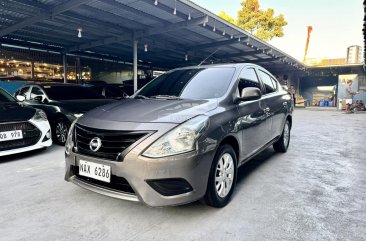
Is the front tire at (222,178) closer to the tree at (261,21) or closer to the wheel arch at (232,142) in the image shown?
the wheel arch at (232,142)

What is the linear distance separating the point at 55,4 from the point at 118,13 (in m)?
1.93

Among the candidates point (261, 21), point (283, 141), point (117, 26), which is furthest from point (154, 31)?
point (261, 21)

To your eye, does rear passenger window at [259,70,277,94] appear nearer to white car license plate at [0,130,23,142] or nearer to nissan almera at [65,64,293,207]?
nissan almera at [65,64,293,207]

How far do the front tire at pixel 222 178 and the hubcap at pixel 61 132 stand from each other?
386cm

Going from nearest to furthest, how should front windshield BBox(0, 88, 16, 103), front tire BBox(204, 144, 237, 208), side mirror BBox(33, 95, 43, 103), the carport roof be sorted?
front tire BBox(204, 144, 237, 208) → front windshield BBox(0, 88, 16, 103) → side mirror BBox(33, 95, 43, 103) → the carport roof

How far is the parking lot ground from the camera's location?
2.18 metres

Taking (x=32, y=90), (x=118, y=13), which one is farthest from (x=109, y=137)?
(x=118, y=13)

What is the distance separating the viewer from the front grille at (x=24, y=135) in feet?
13.5

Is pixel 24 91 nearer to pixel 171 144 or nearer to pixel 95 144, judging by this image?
pixel 95 144

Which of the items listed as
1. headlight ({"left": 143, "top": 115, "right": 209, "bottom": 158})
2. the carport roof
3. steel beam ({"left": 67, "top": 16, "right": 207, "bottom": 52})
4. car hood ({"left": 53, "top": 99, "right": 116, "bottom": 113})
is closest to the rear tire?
headlight ({"left": 143, "top": 115, "right": 209, "bottom": 158})

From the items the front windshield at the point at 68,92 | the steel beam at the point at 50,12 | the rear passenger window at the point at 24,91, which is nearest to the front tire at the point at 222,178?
the front windshield at the point at 68,92

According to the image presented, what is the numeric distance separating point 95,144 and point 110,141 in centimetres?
17

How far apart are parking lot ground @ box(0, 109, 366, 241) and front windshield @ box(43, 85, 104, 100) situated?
247cm

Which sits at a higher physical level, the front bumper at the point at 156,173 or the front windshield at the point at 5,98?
the front windshield at the point at 5,98
